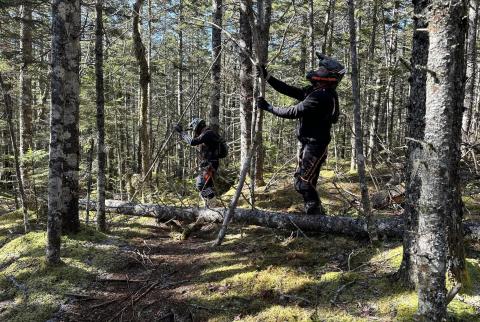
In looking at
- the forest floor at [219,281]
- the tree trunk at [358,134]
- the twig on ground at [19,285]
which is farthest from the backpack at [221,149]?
the twig on ground at [19,285]

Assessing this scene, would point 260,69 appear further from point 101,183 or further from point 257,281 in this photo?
point 101,183

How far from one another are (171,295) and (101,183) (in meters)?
A: 3.88

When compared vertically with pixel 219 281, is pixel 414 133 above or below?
above

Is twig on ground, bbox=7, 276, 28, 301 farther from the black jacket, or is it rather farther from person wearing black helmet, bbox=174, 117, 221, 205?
the black jacket

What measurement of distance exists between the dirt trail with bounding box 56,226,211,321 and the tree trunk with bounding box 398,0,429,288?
2461 mm

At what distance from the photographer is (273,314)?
3.90 meters

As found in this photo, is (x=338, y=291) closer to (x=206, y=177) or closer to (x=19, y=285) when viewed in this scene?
(x=19, y=285)

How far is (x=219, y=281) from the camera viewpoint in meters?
4.90

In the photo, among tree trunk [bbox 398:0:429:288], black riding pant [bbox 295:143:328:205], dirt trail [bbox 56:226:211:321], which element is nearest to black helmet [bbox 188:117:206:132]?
dirt trail [bbox 56:226:211:321]

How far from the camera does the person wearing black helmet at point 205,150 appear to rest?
321 inches

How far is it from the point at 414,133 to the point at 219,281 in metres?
3.10

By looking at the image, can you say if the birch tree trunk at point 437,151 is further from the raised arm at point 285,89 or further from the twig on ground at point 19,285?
the twig on ground at point 19,285

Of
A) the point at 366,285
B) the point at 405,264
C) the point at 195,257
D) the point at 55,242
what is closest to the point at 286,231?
the point at 195,257

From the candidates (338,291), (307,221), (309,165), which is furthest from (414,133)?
(307,221)
